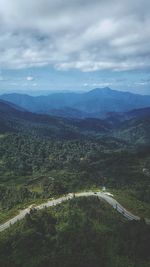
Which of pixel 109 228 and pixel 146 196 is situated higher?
pixel 109 228

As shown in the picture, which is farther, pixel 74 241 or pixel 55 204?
pixel 55 204

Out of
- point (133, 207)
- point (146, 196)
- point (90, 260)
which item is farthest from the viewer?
point (146, 196)

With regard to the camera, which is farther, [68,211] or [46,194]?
[46,194]

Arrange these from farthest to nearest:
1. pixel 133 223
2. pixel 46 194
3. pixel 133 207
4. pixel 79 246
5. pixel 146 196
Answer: pixel 146 196 < pixel 46 194 < pixel 133 207 < pixel 133 223 < pixel 79 246

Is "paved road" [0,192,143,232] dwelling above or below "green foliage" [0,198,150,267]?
below

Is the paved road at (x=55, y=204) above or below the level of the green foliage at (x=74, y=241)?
below

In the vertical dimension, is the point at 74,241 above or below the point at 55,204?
above

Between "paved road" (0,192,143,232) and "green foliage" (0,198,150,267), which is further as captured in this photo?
"paved road" (0,192,143,232)

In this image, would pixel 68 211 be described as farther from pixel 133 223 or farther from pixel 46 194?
pixel 46 194

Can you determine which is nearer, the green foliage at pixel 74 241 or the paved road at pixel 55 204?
the green foliage at pixel 74 241

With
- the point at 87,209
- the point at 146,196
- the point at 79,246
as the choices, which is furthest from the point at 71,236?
the point at 146,196
